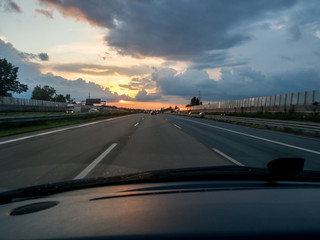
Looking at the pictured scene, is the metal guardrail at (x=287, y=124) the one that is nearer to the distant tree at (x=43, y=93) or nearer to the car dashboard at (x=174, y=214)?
the car dashboard at (x=174, y=214)

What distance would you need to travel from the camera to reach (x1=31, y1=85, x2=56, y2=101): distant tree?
124625 mm

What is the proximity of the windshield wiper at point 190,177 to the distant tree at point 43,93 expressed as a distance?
139 metres

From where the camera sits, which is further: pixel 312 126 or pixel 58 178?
pixel 312 126

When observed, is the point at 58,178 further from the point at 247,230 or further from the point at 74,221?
the point at 247,230

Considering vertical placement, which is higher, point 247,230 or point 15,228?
point 247,230

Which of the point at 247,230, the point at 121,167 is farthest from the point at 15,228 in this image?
the point at 121,167

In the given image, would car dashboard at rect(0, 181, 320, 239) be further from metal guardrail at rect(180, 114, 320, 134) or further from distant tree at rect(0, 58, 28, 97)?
distant tree at rect(0, 58, 28, 97)

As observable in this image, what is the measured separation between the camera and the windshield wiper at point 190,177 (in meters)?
2.70

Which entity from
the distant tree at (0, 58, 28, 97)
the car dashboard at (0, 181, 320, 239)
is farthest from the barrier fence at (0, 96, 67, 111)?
the car dashboard at (0, 181, 320, 239)

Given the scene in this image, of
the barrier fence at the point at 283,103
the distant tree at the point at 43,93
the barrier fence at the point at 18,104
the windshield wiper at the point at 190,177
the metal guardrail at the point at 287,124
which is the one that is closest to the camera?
the windshield wiper at the point at 190,177

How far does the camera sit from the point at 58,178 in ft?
14.9

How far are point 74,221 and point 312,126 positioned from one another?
63.8 ft

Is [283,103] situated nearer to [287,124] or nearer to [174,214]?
[287,124]

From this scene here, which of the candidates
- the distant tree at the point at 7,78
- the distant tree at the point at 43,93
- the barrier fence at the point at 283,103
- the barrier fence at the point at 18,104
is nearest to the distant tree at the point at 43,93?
the distant tree at the point at 43,93
